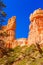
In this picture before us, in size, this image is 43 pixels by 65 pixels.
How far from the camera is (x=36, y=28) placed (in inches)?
1582

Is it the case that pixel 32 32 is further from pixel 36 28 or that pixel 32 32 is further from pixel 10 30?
pixel 10 30

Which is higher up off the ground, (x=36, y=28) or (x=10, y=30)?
(x=10, y=30)

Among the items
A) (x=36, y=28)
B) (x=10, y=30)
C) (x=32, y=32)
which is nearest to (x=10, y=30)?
(x=10, y=30)

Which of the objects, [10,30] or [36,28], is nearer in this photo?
[36,28]

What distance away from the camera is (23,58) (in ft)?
109

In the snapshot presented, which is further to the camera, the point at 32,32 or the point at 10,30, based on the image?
the point at 10,30

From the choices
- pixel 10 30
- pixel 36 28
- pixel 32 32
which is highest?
pixel 10 30

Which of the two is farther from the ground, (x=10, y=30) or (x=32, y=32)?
(x=10, y=30)

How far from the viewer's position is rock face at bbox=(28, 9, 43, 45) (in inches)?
1522

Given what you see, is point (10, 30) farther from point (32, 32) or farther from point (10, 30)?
point (32, 32)

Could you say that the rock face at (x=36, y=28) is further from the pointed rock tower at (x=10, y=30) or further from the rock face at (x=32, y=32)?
the pointed rock tower at (x=10, y=30)

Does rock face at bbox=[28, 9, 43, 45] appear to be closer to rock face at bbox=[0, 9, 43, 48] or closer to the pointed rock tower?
rock face at bbox=[0, 9, 43, 48]

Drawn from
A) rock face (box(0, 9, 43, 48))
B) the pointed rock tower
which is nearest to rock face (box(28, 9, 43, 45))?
rock face (box(0, 9, 43, 48))

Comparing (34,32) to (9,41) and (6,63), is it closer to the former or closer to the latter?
(9,41)
